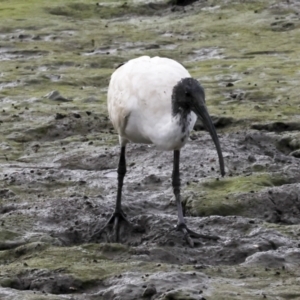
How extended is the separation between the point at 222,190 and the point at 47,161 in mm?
2419

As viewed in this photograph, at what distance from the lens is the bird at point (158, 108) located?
7.87m

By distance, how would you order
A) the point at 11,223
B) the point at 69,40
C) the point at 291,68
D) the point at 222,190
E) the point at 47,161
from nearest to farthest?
the point at 11,223 < the point at 222,190 < the point at 47,161 < the point at 291,68 < the point at 69,40

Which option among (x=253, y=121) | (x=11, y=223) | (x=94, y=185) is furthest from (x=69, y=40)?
(x=11, y=223)

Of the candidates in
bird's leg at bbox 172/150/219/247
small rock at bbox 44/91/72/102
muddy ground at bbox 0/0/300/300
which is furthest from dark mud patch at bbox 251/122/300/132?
bird's leg at bbox 172/150/219/247

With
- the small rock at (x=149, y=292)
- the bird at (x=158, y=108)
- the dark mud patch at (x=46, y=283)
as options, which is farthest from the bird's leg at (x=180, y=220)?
the small rock at (x=149, y=292)

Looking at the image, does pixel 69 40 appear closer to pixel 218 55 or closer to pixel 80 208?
pixel 218 55

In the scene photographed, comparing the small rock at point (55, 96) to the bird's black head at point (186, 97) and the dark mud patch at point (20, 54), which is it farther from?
the bird's black head at point (186, 97)

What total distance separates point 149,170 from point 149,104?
8.45ft

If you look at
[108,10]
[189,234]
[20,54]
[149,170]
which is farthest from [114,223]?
[108,10]

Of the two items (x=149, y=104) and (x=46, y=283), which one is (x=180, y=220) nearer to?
(x=149, y=104)

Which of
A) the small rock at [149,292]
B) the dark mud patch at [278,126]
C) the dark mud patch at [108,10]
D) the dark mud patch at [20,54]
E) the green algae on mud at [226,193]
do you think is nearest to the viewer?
the small rock at [149,292]

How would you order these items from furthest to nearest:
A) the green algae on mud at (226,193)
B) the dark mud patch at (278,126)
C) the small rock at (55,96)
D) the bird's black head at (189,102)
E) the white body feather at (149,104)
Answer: the small rock at (55,96)
the dark mud patch at (278,126)
the green algae on mud at (226,193)
the white body feather at (149,104)
the bird's black head at (189,102)

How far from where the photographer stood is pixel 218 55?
17078 mm

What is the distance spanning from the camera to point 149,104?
8.12 m
